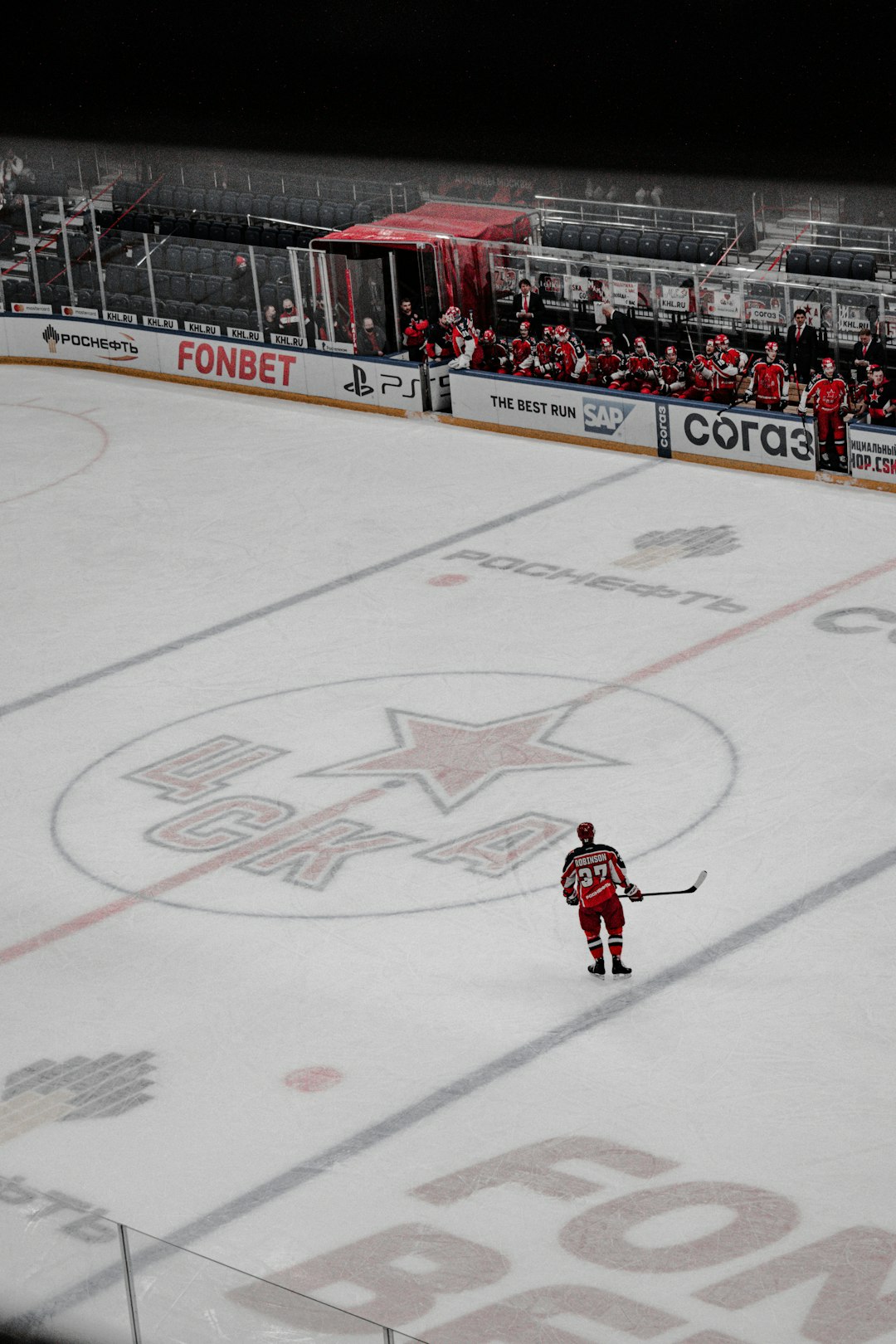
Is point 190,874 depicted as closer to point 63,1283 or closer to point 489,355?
point 63,1283

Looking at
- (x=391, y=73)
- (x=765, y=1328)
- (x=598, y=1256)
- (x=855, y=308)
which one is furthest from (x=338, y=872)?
(x=391, y=73)

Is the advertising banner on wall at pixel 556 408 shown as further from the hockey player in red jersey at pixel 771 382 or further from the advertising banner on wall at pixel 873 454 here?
the advertising banner on wall at pixel 873 454

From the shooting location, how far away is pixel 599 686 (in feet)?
53.0

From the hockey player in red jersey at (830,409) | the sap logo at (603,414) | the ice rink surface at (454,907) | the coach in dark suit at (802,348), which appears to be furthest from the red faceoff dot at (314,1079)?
the coach in dark suit at (802,348)

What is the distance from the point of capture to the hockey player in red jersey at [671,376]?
2252 cm

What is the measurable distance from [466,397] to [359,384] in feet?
5.47

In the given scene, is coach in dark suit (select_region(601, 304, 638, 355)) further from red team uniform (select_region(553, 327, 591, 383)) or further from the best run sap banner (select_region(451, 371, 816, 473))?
the best run sap banner (select_region(451, 371, 816, 473))

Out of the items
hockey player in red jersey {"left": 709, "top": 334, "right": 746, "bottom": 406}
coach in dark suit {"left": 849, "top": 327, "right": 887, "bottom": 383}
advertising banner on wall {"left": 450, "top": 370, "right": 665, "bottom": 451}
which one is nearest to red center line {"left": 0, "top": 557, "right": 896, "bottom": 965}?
coach in dark suit {"left": 849, "top": 327, "right": 887, "bottom": 383}

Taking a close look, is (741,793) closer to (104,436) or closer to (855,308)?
(855,308)

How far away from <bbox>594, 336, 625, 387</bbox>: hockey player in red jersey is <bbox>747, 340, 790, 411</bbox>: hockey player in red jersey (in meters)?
1.82

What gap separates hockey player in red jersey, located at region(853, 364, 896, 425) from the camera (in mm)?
20594

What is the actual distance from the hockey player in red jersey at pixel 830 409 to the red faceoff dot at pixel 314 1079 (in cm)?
1188

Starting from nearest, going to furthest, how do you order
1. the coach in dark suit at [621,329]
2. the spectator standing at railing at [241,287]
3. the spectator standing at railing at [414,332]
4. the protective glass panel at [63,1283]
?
the protective glass panel at [63,1283], the coach in dark suit at [621,329], the spectator standing at railing at [414,332], the spectator standing at railing at [241,287]

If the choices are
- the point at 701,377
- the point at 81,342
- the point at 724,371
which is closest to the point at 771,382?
the point at 724,371
